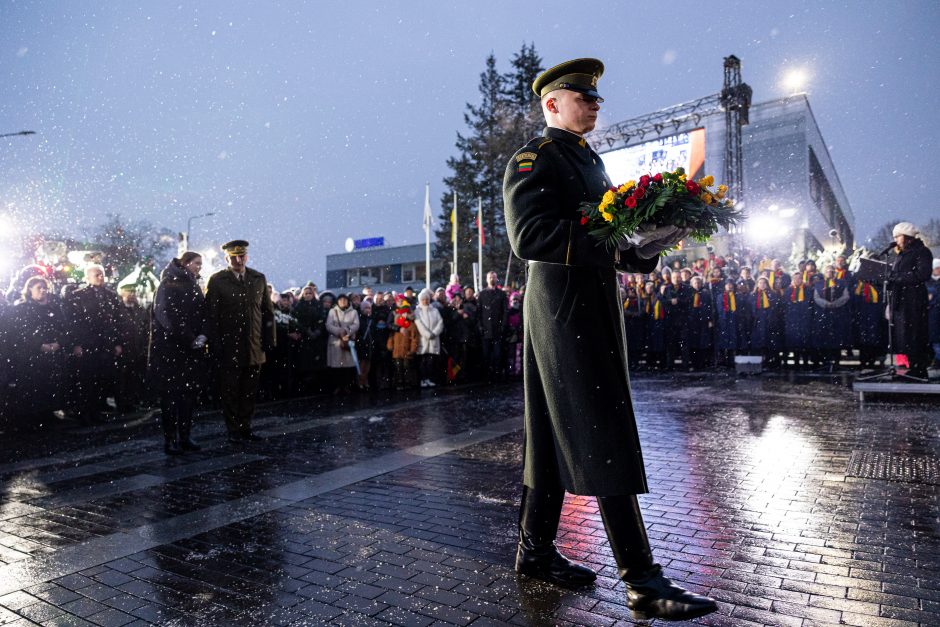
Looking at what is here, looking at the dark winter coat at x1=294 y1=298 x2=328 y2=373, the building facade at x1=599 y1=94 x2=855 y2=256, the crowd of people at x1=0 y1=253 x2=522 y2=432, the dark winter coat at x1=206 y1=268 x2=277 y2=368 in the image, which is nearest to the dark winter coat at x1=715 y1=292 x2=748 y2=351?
the crowd of people at x1=0 y1=253 x2=522 y2=432

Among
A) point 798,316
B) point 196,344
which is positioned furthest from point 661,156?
point 196,344

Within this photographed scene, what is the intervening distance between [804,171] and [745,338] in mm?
37863

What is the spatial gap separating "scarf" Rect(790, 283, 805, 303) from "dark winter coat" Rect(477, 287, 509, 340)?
6.66 meters

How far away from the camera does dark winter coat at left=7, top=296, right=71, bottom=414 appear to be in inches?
362

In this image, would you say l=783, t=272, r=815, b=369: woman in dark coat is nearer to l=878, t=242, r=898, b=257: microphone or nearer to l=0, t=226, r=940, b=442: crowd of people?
l=0, t=226, r=940, b=442: crowd of people

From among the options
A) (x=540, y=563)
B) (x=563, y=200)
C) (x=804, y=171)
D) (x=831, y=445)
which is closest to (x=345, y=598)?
(x=540, y=563)

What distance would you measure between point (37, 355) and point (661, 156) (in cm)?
2825

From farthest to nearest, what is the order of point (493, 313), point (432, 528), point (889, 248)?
point (493, 313) → point (889, 248) → point (432, 528)

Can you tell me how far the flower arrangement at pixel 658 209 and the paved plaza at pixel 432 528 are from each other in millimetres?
1612

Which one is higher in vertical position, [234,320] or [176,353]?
[234,320]

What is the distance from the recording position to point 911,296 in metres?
9.87

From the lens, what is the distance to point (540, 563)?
331cm

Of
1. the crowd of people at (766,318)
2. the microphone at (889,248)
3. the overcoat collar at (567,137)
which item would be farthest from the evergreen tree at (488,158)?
the overcoat collar at (567,137)

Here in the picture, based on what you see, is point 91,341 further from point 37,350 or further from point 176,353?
point 176,353
